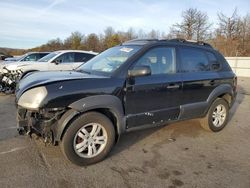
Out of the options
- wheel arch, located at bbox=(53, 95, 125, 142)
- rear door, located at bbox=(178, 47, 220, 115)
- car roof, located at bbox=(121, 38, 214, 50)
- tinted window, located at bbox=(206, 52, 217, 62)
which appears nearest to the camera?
wheel arch, located at bbox=(53, 95, 125, 142)

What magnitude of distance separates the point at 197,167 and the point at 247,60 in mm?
19094

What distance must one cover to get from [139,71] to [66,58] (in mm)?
8142

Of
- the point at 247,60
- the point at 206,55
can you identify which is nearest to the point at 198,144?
the point at 206,55

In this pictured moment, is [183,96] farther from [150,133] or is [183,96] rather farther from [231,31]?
[231,31]

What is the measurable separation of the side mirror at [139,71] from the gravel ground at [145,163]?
4.28ft

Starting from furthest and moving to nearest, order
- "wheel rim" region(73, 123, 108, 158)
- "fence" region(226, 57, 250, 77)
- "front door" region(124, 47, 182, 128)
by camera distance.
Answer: "fence" region(226, 57, 250, 77), "front door" region(124, 47, 182, 128), "wheel rim" region(73, 123, 108, 158)

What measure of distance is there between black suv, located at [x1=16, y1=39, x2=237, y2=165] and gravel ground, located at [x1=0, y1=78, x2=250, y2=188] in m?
0.33

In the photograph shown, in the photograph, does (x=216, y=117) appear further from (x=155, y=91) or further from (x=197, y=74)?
(x=155, y=91)

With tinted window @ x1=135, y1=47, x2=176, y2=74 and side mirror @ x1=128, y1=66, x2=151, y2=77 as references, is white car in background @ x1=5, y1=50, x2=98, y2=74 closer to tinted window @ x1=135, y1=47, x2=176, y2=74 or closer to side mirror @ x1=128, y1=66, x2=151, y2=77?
tinted window @ x1=135, y1=47, x2=176, y2=74

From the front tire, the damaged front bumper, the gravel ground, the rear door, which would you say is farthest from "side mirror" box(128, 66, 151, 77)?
the gravel ground

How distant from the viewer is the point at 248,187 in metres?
3.51

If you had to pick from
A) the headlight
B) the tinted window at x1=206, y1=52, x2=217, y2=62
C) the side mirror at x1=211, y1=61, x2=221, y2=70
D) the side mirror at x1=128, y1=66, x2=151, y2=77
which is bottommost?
the headlight

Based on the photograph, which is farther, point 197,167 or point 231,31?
point 231,31

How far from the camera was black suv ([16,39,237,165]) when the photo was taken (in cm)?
371
